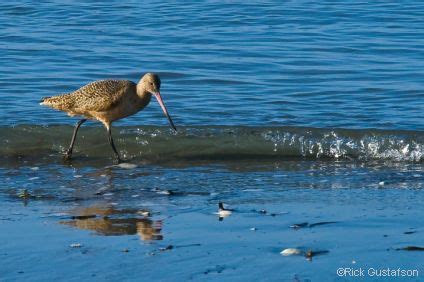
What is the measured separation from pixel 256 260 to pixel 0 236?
159 cm

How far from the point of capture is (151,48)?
16.4m

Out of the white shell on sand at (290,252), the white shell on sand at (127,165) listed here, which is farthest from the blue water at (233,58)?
the white shell on sand at (290,252)

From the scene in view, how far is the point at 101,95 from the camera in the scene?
1047 centimetres

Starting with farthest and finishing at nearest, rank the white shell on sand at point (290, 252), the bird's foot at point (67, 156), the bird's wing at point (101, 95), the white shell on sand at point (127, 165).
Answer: the bird's wing at point (101, 95) < the bird's foot at point (67, 156) < the white shell on sand at point (127, 165) < the white shell on sand at point (290, 252)

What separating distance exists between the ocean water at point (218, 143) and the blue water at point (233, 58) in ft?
0.12

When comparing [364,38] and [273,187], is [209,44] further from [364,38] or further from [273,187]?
[273,187]

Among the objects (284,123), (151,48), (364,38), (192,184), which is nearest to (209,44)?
(151,48)

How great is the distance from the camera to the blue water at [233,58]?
484 inches

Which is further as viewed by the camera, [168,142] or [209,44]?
[209,44]

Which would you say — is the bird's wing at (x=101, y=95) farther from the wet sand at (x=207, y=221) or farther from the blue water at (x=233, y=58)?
the blue water at (x=233, y=58)

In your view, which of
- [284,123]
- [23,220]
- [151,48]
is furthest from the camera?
[151,48]

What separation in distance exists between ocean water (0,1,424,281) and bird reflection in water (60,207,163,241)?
0.02 meters

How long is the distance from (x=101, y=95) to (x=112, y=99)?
0.35 feet
